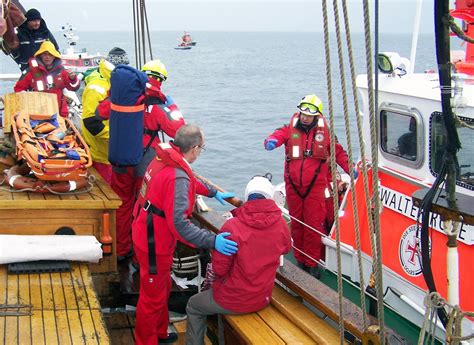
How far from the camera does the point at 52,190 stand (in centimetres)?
522

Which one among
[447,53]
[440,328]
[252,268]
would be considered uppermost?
[447,53]

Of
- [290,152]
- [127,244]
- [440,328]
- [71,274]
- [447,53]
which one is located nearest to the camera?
[447,53]

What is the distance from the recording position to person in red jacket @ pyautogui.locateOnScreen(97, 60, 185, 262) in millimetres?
5602

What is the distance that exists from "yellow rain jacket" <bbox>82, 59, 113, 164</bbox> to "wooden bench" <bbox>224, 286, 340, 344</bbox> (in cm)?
251

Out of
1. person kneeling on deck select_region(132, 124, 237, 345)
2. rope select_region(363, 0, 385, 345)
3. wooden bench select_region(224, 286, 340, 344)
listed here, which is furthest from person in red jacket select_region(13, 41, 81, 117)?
rope select_region(363, 0, 385, 345)

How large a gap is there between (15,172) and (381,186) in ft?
11.0

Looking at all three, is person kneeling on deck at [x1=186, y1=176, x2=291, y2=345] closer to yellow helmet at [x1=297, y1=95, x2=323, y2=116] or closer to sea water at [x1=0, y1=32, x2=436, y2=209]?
yellow helmet at [x1=297, y1=95, x2=323, y2=116]

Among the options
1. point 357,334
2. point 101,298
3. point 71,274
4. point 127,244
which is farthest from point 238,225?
point 127,244

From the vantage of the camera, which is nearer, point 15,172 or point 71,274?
point 71,274

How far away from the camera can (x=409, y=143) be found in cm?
572

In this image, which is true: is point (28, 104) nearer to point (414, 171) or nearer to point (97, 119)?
point (97, 119)

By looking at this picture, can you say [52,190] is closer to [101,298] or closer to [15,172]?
[15,172]

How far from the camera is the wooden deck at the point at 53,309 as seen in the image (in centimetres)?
376

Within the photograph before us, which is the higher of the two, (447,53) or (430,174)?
(447,53)
